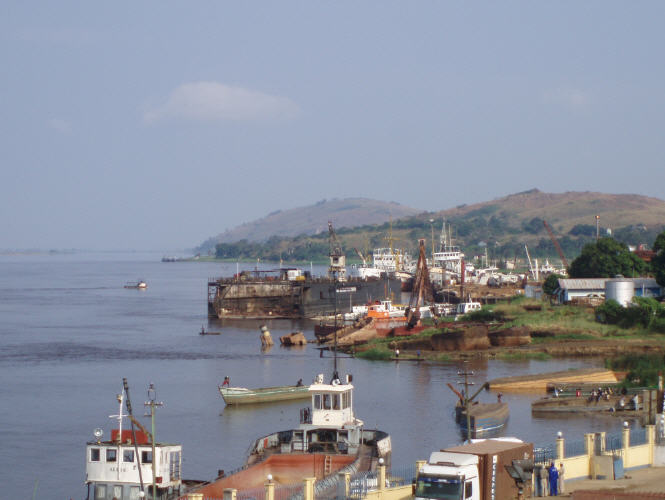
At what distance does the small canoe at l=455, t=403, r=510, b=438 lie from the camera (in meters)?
43.2

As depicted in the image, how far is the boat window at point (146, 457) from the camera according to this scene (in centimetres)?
2800

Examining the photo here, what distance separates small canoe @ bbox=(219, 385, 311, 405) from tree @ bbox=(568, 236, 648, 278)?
61888mm

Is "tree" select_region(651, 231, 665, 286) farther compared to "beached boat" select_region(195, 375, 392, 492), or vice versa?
"tree" select_region(651, 231, 665, 286)

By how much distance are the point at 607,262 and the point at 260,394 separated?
6480cm

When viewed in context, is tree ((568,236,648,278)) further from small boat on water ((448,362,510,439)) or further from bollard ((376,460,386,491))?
bollard ((376,460,386,491))

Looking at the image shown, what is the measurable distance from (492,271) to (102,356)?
112358 millimetres

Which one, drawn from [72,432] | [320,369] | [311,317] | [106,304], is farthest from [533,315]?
[106,304]

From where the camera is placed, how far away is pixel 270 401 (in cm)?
5450

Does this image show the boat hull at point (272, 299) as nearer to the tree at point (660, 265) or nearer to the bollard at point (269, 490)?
the tree at point (660, 265)

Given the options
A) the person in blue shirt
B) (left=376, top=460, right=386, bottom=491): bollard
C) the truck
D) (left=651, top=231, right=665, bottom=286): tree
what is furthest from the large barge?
the truck

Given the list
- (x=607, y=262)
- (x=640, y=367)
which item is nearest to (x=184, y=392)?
(x=640, y=367)

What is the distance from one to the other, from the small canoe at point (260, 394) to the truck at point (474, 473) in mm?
32435

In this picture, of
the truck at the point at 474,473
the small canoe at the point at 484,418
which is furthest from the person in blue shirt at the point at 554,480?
the small canoe at the point at 484,418

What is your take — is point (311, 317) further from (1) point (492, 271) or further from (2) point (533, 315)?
(1) point (492, 271)
